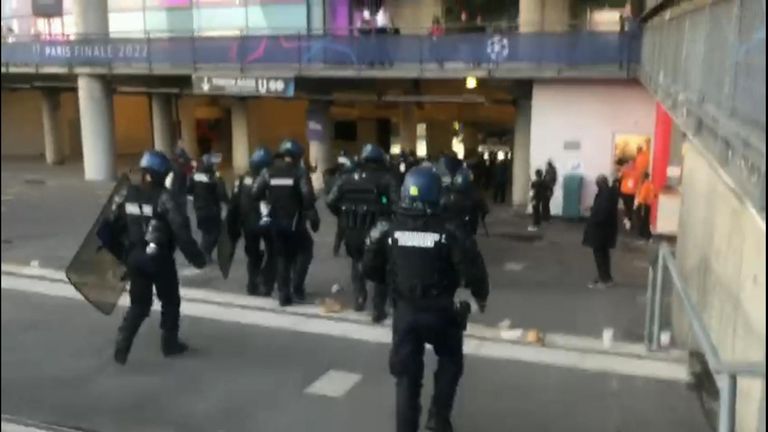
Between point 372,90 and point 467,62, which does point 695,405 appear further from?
point 372,90

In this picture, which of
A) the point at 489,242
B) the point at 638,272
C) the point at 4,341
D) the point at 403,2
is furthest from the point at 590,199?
the point at 4,341

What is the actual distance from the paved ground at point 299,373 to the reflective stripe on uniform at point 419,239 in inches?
60.6

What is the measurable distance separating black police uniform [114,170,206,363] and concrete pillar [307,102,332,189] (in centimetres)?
1373

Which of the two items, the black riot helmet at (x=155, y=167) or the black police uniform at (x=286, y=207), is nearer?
the black riot helmet at (x=155, y=167)

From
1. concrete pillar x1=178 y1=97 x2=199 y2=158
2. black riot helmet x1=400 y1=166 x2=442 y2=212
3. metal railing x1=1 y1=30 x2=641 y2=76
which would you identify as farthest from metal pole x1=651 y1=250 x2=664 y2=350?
concrete pillar x1=178 y1=97 x2=199 y2=158

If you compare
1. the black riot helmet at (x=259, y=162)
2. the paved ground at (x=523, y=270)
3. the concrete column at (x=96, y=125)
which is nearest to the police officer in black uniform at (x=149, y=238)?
the paved ground at (x=523, y=270)

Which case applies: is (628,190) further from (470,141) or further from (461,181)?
(470,141)

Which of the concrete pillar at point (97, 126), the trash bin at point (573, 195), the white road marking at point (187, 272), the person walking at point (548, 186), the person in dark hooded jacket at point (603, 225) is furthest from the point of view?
the concrete pillar at point (97, 126)

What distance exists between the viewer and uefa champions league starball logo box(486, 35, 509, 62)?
16.8m

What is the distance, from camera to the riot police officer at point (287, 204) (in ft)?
28.9

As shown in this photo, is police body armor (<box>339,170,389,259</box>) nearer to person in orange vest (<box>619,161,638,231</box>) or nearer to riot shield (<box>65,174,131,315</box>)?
riot shield (<box>65,174,131,315</box>)

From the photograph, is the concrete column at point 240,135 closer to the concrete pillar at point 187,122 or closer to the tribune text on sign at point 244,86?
the concrete pillar at point 187,122

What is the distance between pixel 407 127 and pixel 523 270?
33.3 ft

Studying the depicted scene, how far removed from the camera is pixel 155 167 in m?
6.87
